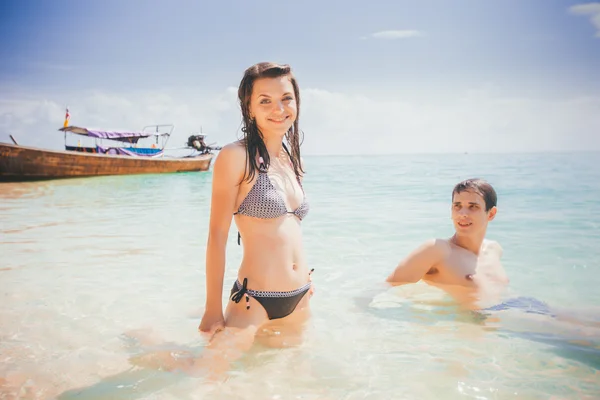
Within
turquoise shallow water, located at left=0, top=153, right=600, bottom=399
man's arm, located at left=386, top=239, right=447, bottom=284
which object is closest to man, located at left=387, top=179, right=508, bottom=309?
man's arm, located at left=386, top=239, right=447, bottom=284

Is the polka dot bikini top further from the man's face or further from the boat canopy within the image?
the boat canopy

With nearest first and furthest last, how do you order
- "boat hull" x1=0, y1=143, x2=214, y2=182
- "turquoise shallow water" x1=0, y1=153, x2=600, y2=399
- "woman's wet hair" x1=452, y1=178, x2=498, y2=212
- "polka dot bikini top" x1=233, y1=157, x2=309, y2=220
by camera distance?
"turquoise shallow water" x1=0, y1=153, x2=600, y2=399 < "polka dot bikini top" x1=233, y1=157, x2=309, y2=220 < "woman's wet hair" x1=452, y1=178, x2=498, y2=212 < "boat hull" x1=0, y1=143, x2=214, y2=182

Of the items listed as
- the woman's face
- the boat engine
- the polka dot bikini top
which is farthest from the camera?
Result: the boat engine

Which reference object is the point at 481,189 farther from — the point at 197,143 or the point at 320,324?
the point at 197,143

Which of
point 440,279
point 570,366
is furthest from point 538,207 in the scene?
point 570,366

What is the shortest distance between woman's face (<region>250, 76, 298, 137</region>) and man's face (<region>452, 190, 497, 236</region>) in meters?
1.87

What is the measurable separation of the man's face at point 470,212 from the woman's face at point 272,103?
1.87m

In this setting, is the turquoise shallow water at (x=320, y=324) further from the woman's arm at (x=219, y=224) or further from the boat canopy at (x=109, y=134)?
the boat canopy at (x=109, y=134)

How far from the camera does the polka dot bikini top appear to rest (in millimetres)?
2441

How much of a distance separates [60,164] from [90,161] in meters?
1.77

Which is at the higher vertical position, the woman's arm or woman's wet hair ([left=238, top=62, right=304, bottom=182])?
woman's wet hair ([left=238, top=62, right=304, bottom=182])

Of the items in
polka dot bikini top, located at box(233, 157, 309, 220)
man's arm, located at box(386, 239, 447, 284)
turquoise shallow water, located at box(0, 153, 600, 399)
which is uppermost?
polka dot bikini top, located at box(233, 157, 309, 220)

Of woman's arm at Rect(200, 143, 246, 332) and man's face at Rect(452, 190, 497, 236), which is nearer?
woman's arm at Rect(200, 143, 246, 332)

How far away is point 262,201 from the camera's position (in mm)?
2445
